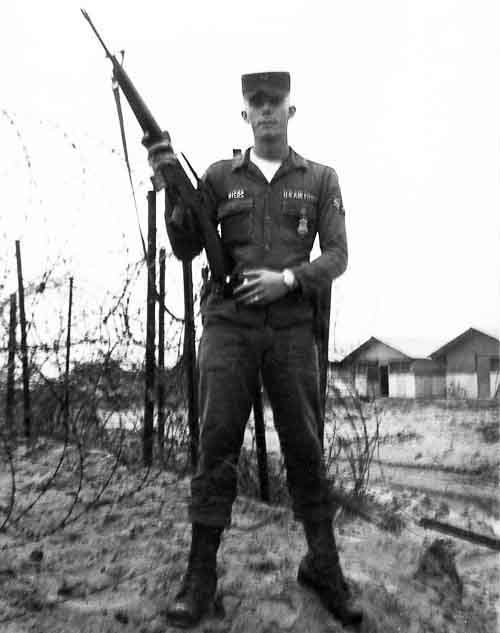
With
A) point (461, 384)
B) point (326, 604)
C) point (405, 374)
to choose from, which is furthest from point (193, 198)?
point (405, 374)

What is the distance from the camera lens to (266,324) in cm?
249

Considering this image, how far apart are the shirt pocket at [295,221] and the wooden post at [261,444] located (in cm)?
113

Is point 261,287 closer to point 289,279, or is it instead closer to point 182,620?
point 289,279

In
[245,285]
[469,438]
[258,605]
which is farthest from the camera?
[469,438]

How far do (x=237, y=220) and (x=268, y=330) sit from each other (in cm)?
45

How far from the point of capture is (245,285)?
7.93 feet

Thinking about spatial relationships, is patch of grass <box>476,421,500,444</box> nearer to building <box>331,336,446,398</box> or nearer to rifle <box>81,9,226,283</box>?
building <box>331,336,446,398</box>

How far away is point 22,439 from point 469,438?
9477 millimetres

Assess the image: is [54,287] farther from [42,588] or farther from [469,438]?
[469,438]

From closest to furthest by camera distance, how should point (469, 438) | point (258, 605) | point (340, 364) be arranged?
point (258, 605)
point (340, 364)
point (469, 438)

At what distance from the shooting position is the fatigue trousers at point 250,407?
240cm

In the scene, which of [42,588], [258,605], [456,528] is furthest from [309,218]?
[456,528]

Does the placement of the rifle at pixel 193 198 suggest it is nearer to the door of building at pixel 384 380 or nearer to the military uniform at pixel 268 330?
the military uniform at pixel 268 330

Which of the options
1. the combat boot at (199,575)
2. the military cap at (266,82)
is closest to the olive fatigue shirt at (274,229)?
the military cap at (266,82)
